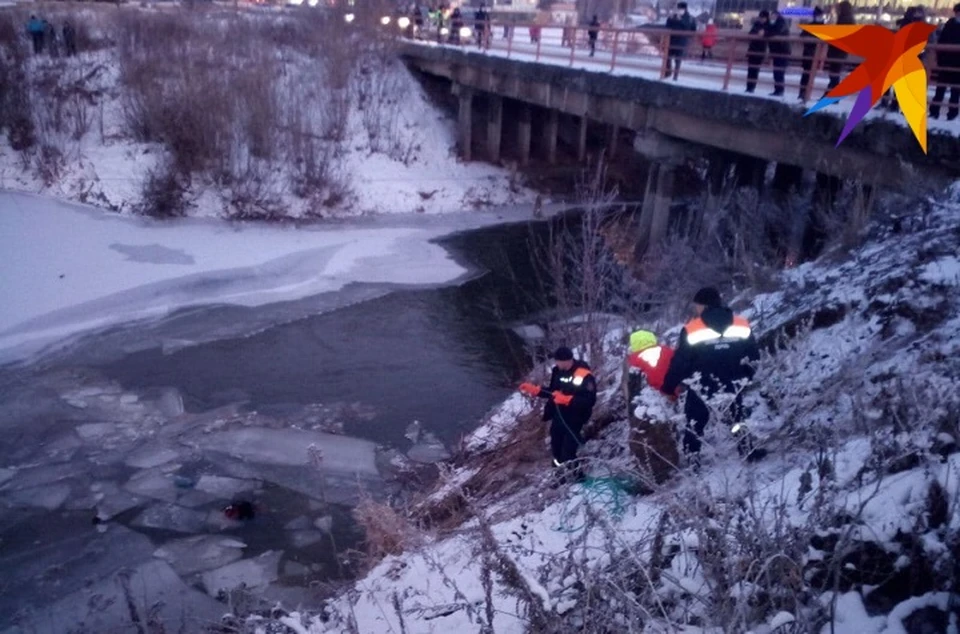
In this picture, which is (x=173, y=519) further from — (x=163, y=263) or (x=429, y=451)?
(x=163, y=263)

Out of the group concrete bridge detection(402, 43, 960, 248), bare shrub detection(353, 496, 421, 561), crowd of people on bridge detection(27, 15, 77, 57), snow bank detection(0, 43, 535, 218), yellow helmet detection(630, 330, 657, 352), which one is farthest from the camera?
crowd of people on bridge detection(27, 15, 77, 57)

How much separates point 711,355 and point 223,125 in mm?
19085

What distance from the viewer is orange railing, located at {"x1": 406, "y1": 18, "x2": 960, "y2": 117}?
10.8 metres

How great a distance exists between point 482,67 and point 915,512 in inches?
810

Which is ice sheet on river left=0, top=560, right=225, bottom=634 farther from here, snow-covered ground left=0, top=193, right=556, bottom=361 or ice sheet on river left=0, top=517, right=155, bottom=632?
snow-covered ground left=0, top=193, right=556, bottom=361

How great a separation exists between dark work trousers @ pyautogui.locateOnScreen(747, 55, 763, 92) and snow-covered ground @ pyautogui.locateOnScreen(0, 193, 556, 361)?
7424mm

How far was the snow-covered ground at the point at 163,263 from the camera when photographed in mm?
13867

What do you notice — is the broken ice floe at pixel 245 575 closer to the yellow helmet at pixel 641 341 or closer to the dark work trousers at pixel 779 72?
the yellow helmet at pixel 641 341

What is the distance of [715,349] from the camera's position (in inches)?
209

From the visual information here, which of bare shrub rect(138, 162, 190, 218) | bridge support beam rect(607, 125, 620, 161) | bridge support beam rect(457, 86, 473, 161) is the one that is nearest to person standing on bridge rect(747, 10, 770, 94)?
bridge support beam rect(607, 125, 620, 161)

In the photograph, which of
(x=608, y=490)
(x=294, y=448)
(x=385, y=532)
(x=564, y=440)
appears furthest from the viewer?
(x=294, y=448)

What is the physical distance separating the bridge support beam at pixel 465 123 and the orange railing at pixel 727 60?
1552 mm

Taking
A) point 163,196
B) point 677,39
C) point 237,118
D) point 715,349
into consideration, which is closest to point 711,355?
point 715,349

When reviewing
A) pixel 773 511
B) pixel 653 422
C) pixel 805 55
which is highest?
pixel 805 55
